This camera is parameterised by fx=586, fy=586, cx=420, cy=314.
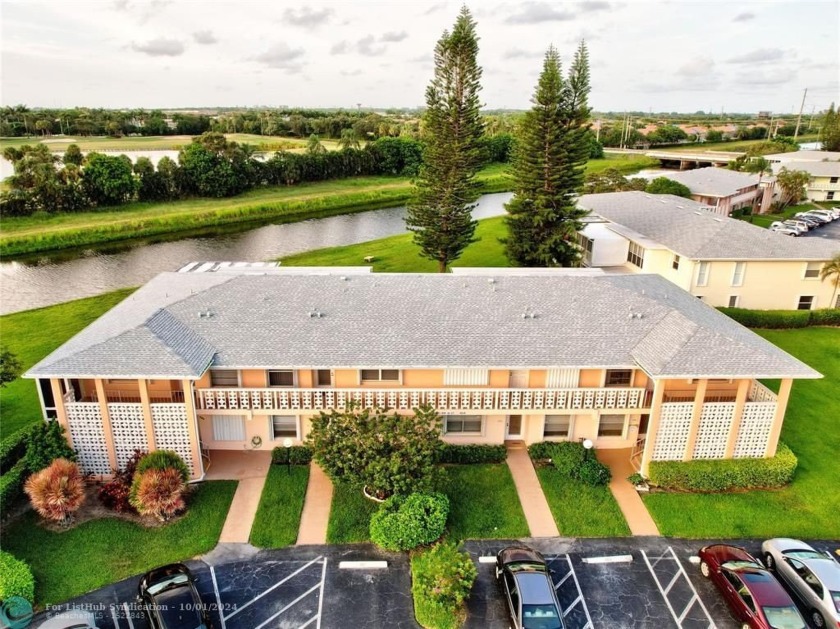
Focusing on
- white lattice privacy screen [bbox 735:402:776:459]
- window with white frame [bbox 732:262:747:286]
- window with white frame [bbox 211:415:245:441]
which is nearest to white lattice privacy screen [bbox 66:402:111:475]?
window with white frame [bbox 211:415:245:441]

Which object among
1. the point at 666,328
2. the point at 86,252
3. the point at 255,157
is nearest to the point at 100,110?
the point at 255,157

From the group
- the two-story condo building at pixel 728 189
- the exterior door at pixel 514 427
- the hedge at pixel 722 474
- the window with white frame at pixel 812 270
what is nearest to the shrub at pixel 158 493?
the exterior door at pixel 514 427

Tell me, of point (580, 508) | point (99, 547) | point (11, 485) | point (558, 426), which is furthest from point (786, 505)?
point (11, 485)

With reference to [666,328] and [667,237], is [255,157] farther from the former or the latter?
[666,328]

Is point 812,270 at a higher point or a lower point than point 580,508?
higher

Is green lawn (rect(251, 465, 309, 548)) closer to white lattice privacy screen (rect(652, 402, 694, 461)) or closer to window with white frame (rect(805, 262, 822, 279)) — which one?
white lattice privacy screen (rect(652, 402, 694, 461))

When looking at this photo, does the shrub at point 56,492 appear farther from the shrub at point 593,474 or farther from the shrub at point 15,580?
the shrub at point 593,474

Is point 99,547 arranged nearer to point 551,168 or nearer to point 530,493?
point 530,493
